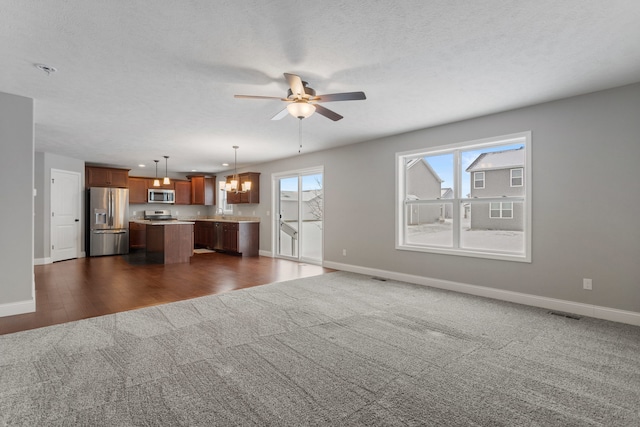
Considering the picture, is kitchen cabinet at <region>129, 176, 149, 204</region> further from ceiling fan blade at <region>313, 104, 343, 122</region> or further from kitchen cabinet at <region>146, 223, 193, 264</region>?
ceiling fan blade at <region>313, 104, 343, 122</region>

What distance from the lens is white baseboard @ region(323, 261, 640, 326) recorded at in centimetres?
327

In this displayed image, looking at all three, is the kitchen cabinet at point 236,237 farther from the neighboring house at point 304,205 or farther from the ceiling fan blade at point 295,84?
the ceiling fan blade at point 295,84

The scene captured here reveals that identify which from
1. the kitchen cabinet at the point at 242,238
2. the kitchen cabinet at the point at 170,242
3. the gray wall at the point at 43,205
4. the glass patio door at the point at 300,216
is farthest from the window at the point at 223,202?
the gray wall at the point at 43,205

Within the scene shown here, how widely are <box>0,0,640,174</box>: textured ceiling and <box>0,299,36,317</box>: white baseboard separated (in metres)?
2.35

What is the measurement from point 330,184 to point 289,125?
2011 millimetres

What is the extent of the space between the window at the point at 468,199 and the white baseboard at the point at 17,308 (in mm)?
4966

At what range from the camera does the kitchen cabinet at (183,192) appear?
32.7 ft

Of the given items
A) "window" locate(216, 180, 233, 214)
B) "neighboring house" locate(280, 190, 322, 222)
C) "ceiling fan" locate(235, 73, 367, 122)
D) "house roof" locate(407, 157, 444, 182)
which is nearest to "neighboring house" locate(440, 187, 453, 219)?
"house roof" locate(407, 157, 444, 182)

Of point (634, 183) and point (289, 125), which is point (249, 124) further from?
point (634, 183)

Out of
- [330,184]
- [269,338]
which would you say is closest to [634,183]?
[269,338]

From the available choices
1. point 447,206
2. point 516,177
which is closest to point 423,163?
point 447,206

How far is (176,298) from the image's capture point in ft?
13.4

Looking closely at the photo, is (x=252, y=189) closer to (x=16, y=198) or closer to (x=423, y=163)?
(x=423, y=163)

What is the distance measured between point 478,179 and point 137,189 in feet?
30.1
